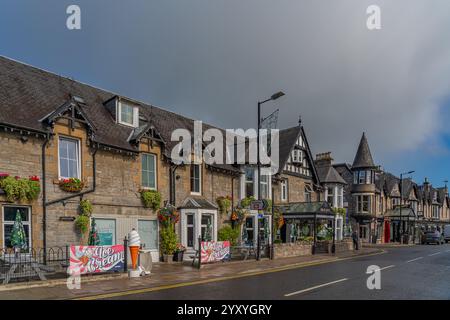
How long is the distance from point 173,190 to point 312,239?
12424mm

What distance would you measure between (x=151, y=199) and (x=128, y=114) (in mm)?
4992

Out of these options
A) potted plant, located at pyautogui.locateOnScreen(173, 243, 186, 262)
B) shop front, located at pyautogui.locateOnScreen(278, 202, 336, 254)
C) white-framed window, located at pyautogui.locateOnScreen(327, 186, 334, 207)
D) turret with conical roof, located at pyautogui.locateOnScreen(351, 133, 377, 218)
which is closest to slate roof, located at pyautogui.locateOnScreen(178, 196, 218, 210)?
potted plant, located at pyautogui.locateOnScreen(173, 243, 186, 262)

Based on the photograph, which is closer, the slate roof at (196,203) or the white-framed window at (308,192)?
the slate roof at (196,203)

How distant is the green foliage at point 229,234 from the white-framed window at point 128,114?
8237mm

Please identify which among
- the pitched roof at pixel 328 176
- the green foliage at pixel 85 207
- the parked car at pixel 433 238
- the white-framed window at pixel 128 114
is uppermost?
the white-framed window at pixel 128 114

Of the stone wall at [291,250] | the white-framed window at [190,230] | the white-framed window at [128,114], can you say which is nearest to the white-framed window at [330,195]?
the stone wall at [291,250]

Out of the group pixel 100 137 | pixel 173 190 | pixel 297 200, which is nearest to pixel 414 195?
pixel 297 200

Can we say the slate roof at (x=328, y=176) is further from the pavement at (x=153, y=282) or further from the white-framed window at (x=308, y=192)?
the pavement at (x=153, y=282)

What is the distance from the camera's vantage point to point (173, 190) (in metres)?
20.8

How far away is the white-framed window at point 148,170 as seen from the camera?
64.8 feet

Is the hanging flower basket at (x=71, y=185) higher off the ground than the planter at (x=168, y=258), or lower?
higher

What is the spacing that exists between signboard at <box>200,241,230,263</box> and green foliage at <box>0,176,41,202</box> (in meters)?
7.57

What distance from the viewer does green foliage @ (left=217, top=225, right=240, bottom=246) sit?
2302cm

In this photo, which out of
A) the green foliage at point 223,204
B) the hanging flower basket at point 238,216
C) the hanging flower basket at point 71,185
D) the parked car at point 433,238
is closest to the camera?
the hanging flower basket at point 71,185
